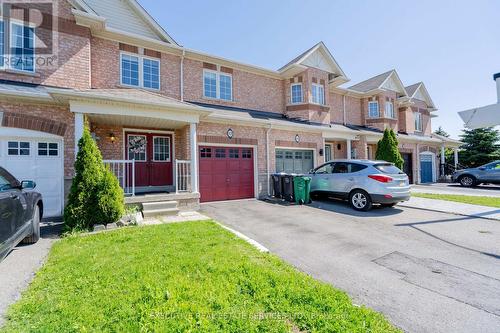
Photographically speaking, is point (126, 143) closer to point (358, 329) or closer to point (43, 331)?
point (43, 331)

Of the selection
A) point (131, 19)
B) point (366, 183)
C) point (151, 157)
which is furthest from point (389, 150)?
point (131, 19)

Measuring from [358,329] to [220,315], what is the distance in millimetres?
1459

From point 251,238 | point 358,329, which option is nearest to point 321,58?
point 251,238

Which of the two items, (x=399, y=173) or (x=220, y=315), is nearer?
(x=220, y=315)

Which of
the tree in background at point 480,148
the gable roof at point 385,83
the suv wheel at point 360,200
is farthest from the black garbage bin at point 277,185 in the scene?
the tree in background at point 480,148

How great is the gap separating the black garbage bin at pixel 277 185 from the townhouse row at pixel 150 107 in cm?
54

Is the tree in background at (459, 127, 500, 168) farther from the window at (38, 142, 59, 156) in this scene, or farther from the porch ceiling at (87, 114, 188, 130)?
the window at (38, 142, 59, 156)

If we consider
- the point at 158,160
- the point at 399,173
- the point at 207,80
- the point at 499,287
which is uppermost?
the point at 207,80

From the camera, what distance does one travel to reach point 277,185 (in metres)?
11.4

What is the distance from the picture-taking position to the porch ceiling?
830 cm

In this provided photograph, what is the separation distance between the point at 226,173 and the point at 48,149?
643 cm

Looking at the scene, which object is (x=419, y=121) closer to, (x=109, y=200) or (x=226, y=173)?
(x=226, y=173)

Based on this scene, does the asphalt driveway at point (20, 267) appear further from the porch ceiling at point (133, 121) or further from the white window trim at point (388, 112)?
the white window trim at point (388, 112)

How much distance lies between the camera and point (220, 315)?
2.68m
